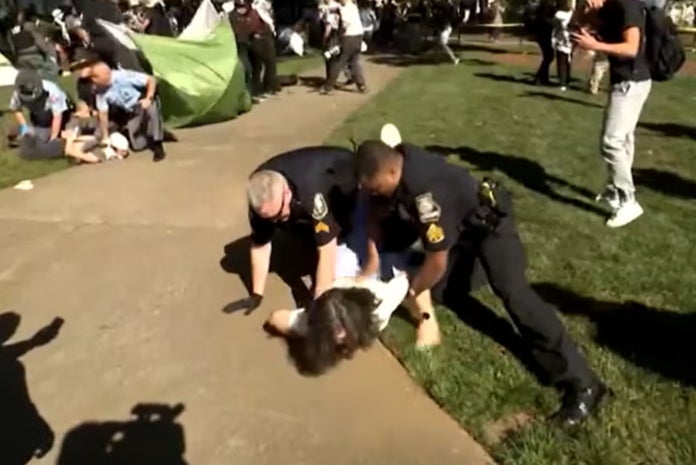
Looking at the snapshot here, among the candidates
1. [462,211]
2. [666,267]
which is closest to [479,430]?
[462,211]

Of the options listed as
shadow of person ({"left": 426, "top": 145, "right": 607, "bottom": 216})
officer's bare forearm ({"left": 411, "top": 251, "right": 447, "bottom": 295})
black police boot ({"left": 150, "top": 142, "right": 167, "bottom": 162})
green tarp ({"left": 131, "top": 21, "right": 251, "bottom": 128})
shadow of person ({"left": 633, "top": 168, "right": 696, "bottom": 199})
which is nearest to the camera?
officer's bare forearm ({"left": 411, "top": 251, "right": 447, "bottom": 295})

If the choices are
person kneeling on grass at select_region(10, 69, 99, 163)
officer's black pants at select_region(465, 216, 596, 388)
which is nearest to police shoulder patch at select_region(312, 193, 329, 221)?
officer's black pants at select_region(465, 216, 596, 388)

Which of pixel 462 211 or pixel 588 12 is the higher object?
pixel 588 12

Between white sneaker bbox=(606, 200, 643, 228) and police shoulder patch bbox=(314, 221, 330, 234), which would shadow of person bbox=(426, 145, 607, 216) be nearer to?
white sneaker bbox=(606, 200, 643, 228)

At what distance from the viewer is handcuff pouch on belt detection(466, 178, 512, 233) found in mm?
4051

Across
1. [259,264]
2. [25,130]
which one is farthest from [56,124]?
[259,264]

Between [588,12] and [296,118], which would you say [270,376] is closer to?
[588,12]

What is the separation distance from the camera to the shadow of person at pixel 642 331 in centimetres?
419

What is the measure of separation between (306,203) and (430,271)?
82 centimetres

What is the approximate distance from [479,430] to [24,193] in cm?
526

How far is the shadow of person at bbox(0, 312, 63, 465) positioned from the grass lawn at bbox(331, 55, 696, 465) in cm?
176

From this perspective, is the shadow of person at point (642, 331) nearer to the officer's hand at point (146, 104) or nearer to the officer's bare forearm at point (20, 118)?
the officer's hand at point (146, 104)

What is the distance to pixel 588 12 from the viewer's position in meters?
6.07

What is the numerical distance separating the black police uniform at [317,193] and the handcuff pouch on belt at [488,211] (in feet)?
2.94
